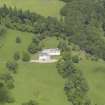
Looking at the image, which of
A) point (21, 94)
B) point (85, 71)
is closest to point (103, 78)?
point (85, 71)

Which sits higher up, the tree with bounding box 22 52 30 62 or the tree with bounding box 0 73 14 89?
the tree with bounding box 22 52 30 62

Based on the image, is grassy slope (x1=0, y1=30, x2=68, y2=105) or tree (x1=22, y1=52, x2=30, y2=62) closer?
grassy slope (x1=0, y1=30, x2=68, y2=105)

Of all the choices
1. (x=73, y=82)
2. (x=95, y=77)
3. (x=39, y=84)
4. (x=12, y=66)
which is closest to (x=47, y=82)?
(x=39, y=84)

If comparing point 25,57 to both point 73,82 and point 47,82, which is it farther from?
point 73,82

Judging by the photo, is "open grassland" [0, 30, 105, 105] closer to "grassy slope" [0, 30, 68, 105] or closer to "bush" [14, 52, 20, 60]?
"grassy slope" [0, 30, 68, 105]

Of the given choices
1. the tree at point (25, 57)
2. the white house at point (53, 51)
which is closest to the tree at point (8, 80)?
the tree at point (25, 57)

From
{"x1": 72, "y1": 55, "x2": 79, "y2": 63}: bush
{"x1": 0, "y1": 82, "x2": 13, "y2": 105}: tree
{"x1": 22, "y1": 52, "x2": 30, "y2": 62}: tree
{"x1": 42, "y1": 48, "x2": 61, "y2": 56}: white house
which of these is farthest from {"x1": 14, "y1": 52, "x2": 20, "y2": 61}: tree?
{"x1": 0, "y1": 82, "x2": 13, "y2": 105}: tree

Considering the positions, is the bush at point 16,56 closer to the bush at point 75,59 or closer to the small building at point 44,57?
the small building at point 44,57

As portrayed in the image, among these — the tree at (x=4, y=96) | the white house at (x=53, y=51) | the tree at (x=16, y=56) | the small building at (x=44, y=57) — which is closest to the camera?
the tree at (x=4, y=96)

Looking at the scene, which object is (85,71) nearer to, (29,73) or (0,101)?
(29,73)
